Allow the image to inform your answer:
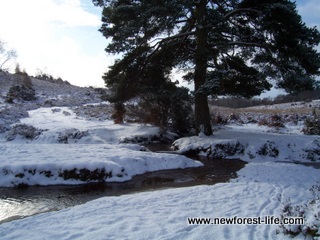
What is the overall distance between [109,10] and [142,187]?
1054 centimetres

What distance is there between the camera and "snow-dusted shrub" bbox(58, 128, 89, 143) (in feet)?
51.8

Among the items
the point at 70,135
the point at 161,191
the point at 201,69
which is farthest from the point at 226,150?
the point at 70,135

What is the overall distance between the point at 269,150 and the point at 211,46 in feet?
20.3

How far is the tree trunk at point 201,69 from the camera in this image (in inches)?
525

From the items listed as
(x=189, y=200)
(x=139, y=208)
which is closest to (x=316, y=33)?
(x=189, y=200)

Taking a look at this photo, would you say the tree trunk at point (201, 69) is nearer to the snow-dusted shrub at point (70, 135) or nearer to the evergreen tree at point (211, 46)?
the evergreen tree at point (211, 46)

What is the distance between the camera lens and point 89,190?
7.97 meters

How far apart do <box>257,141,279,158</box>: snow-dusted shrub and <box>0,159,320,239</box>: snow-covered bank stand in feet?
12.5

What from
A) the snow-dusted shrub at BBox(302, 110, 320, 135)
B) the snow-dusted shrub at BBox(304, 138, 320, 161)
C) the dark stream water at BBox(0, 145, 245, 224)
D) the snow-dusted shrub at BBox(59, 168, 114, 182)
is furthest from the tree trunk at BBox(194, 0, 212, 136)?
the snow-dusted shrub at BBox(302, 110, 320, 135)

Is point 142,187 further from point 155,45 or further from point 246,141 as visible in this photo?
point 155,45

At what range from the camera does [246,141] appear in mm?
12766

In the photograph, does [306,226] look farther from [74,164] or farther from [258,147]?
[258,147]

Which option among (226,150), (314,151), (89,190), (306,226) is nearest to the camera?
(306,226)

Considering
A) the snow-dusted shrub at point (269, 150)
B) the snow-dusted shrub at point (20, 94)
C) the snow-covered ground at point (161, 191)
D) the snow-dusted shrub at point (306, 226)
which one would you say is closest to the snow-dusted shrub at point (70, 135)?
the snow-covered ground at point (161, 191)
